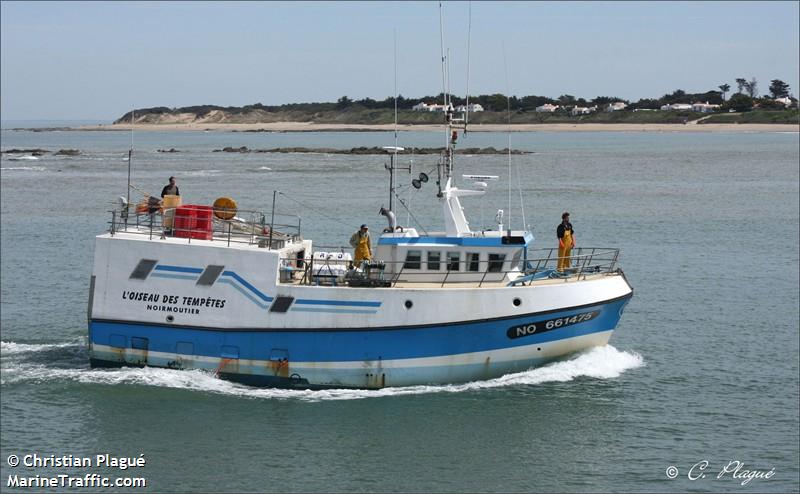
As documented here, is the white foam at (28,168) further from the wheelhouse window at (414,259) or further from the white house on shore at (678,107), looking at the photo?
the white house on shore at (678,107)

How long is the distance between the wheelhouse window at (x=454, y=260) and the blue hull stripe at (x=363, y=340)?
1.71 metres

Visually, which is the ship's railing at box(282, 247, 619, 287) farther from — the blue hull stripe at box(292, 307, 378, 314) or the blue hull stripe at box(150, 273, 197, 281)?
the blue hull stripe at box(150, 273, 197, 281)

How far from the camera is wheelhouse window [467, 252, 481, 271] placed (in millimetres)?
25516

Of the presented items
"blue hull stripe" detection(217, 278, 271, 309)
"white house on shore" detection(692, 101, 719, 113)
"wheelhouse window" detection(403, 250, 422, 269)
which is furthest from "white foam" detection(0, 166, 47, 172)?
"white house on shore" detection(692, 101, 719, 113)

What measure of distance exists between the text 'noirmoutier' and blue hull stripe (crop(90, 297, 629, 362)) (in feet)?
1.40

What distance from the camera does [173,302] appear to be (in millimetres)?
25000

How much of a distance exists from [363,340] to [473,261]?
10.3ft

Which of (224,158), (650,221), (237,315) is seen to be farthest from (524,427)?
(224,158)

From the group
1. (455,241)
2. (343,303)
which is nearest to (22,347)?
(343,303)

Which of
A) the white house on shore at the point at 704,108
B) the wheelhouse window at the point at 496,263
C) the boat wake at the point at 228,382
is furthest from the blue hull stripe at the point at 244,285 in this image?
the white house on shore at the point at 704,108

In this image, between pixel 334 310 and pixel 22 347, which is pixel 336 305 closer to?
pixel 334 310

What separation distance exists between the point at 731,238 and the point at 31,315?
29357 millimetres

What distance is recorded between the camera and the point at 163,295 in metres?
25.0

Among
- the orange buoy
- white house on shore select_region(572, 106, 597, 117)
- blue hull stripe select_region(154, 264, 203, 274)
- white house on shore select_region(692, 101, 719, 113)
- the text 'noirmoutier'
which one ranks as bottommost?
the text 'noirmoutier'
